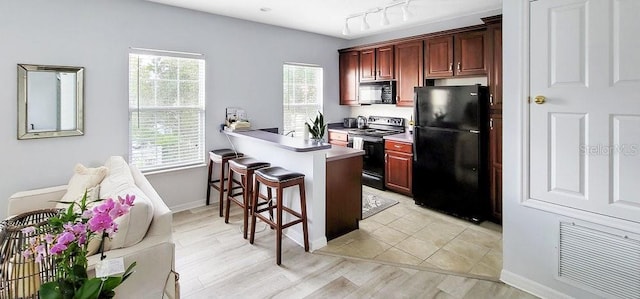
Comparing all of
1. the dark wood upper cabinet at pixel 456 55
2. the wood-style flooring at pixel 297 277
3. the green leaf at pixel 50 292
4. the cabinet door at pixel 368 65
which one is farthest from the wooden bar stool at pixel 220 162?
the dark wood upper cabinet at pixel 456 55

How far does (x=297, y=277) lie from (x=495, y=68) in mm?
2919

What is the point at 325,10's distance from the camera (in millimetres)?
3922

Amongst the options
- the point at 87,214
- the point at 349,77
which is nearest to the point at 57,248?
the point at 87,214

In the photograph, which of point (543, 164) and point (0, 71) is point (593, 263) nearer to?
point (543, 164)

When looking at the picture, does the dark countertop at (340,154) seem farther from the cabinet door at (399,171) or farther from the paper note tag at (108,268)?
the paper note tag at (108,268)

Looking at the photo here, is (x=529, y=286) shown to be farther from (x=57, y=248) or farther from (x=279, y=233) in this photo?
(x=57, y=248)

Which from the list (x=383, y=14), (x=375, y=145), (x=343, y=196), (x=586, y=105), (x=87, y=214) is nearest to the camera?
(x=87, y=214)

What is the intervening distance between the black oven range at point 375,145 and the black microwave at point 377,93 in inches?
15.7

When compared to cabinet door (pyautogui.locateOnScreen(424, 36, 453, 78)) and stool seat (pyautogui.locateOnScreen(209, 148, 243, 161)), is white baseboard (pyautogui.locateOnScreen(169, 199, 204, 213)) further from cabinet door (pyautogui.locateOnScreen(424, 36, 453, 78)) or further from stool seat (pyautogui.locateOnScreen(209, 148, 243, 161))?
cabinet door (pyautogui.locateOnScreen(424, 36, 453, 78))

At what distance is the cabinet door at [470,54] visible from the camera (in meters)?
3.76

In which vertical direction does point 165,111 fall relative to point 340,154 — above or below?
above

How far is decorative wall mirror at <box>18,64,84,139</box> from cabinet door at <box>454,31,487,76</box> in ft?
13.7

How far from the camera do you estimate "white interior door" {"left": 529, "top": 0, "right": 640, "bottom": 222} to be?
1.82 m

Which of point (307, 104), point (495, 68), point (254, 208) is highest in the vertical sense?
point (495, 68)
